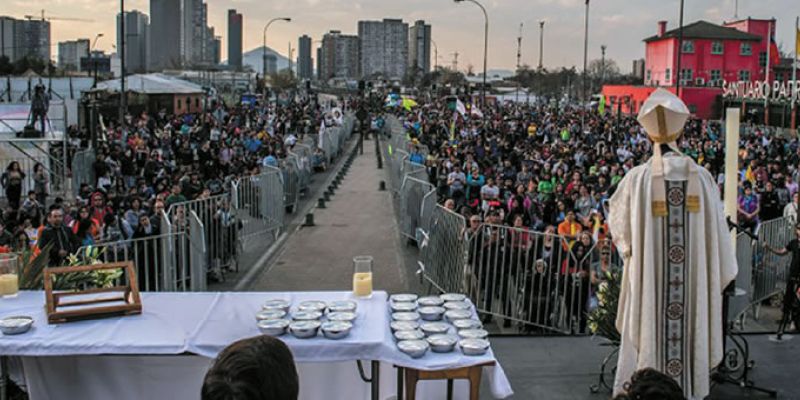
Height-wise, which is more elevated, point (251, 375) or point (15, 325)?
point (251, 375)

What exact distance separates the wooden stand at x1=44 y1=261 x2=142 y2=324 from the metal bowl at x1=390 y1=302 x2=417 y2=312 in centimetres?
172

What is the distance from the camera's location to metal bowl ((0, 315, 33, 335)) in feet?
16.6

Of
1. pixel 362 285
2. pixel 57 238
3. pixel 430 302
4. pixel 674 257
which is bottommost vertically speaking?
pixel 57 238

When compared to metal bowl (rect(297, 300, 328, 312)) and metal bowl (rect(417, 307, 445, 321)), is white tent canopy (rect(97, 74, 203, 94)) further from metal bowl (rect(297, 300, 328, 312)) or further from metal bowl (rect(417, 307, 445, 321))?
metal bowl (rect(417, 307, 445, 321))

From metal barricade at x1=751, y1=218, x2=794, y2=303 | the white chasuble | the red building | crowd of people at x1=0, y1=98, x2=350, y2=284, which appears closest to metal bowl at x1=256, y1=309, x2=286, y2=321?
crowd of people at x1=0, y1=98, x2=350, y2=284

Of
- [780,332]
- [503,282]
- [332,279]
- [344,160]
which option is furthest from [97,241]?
[344,160]

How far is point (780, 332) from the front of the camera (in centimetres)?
909

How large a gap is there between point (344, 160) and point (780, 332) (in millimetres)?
29564

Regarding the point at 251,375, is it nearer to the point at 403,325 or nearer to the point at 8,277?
the point at 403,325

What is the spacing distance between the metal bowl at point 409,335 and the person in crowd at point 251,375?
2581 mm

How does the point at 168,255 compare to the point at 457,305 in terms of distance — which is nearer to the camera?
the point at 457,305

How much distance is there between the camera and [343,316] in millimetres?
5395

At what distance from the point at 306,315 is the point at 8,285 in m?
2.22

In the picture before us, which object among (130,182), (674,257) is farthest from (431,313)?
(130,182)
